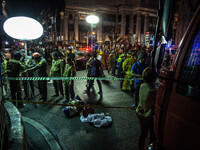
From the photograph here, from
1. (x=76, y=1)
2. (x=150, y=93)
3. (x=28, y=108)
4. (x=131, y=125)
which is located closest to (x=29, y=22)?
(x=28, y=108)

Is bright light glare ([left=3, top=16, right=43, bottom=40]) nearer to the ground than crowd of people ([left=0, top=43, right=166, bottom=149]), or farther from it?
farther from it

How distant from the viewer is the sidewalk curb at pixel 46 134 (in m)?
3.34

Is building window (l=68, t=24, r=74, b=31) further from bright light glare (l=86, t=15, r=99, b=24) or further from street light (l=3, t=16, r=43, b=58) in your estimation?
street light (l=3, t=16, r=43, b=58)

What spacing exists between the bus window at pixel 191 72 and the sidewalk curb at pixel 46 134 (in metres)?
2.98

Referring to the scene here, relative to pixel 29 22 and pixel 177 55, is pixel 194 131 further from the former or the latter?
pixel 29 22

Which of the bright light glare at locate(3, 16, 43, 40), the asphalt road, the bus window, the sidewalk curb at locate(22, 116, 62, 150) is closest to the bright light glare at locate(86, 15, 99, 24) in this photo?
the bright light glare at locate(3, 16, 43, 40)

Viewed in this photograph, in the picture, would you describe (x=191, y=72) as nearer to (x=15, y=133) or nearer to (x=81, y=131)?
(x=15, y=133)

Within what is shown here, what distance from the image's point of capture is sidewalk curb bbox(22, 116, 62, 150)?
334 cm

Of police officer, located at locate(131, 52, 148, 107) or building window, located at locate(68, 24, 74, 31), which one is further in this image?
building window, located at locate(68, 24, 74, 31)

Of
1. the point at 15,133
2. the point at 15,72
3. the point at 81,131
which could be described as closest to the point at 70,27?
the point at 15,72

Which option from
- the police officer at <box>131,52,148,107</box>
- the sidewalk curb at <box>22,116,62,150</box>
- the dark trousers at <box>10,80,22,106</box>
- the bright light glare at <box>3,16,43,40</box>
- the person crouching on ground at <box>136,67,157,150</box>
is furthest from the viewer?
the dark trousers at <box>10,80,22,106</box>

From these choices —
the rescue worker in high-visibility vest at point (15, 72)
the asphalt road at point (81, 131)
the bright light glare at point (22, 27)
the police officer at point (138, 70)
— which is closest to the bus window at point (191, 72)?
the asphalt road at point (81, 131)

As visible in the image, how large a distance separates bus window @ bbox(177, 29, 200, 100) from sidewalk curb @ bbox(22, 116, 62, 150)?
298 centimetres

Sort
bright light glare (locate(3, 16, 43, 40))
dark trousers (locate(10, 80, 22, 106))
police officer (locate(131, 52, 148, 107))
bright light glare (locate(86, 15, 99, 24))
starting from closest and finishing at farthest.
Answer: bright light glare (locate(3, 16, 43, 40)), police officer (locate(131, 52, 148, 107)), dark trousers (locate(10, 80, 22, 106)), bright light glare (locate(86, 15, 99, 24))
